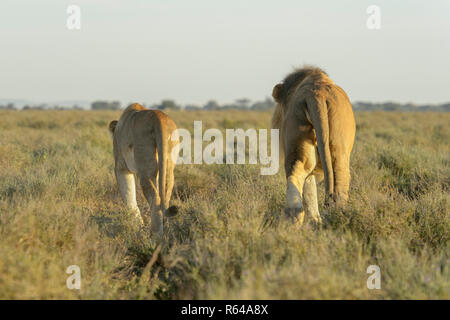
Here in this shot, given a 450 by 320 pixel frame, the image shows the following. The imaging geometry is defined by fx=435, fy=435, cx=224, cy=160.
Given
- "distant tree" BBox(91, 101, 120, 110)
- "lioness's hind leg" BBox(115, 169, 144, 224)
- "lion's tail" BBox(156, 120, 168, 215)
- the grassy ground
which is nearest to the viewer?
the grassy ground

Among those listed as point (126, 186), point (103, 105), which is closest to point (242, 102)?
point (103, 105)

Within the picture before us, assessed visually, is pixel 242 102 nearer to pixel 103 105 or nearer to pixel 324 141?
pixel 103 105

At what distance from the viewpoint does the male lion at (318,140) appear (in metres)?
4.35

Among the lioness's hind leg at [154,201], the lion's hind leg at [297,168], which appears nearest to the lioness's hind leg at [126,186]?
the lioness's hind leg at [154,201]

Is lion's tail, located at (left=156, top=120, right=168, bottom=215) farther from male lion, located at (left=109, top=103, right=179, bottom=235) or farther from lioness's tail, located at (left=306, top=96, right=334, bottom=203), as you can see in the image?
lioness's tail, located at (left=306, top=96, right=334, bottom=203)

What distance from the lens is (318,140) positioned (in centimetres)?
434

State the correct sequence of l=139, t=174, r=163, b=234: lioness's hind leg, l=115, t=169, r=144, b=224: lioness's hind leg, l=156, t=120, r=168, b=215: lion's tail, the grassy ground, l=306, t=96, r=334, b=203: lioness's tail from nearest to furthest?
1. the grassy ground
2. l=306, t=96, r=334, b=203: lioness's tail
3. l=156, t=120, r=168, b=215: lion's tail
4. l=139, t=174, r=163, b=234: lioness's hind leg
5. l=115, t=169, r=144, b=224: lioness's hind leg

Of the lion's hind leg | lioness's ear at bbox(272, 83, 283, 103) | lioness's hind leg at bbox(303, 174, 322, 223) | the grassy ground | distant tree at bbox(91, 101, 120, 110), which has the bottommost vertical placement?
the grassy ground

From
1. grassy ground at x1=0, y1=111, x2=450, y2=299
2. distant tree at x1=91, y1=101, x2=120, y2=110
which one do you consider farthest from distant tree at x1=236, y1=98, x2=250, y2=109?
grassy ground at x1=0, y1=111, x2=450, y2=299

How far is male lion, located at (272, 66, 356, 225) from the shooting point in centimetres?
435

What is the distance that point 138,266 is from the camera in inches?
188

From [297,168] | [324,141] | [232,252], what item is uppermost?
[324,141]

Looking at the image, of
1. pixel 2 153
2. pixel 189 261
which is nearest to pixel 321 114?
pixel 189 261
